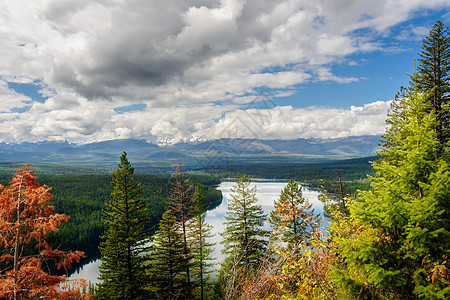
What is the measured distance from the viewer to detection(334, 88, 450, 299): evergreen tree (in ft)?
16.6

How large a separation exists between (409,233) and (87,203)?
107m

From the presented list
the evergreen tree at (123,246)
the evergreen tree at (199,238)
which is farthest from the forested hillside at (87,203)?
the evergreen tree at (123,246)

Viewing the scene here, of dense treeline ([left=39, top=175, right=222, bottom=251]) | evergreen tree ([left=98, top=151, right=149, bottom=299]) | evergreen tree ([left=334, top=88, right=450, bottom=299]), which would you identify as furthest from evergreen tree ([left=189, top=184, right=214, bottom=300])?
dense treeline ([left=39, top=175, right=222, bottom=251])

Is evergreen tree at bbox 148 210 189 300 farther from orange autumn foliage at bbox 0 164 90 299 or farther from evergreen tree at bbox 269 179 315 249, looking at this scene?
orange autumn foliage at bbox 0 164 90 299

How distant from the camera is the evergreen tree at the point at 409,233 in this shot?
16.6 ft

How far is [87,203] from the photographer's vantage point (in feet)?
306

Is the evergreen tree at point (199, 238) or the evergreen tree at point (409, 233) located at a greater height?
the evergreen tree at point (409, 233)

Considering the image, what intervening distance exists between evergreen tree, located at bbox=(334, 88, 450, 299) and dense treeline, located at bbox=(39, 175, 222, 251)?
158 ft

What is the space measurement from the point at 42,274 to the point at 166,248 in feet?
45.4

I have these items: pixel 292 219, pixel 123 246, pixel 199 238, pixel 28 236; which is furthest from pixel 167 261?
pixel 28 236

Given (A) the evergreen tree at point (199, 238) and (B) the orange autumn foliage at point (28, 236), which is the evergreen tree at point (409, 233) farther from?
(A) the evergreen tree at point (199, 238)

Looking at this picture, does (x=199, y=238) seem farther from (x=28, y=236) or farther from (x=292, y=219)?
(x=28, y=236)

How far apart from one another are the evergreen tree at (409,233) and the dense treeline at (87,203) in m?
48.1

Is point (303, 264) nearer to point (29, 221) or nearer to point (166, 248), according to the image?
point (29, 221)
